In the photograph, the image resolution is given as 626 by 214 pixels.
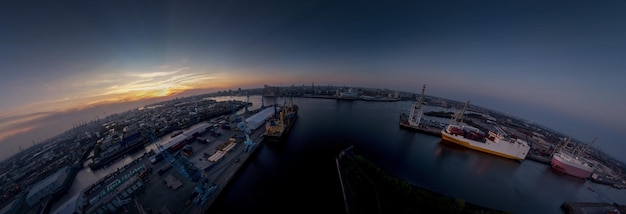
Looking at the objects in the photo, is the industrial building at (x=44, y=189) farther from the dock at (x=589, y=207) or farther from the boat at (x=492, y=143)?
the boat at (x=492, y=143)

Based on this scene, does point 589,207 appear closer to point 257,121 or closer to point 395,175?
point 395,175

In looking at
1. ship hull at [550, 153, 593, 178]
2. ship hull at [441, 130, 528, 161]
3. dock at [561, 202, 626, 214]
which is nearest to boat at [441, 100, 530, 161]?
ship hull at [441, 130, 528, 161]

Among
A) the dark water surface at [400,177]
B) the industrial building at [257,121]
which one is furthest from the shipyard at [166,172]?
the dark water surface at [400,177]

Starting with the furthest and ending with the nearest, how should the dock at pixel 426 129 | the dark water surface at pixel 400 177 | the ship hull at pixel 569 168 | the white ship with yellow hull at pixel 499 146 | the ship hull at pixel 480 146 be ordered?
the dock at pixel 426 129 → the ship hull at pixel 480 146 → the white ship with yellow hull at pixel 499 146 → the ship hull at pixel 569 168 → the dark water surface at pixel 400 177

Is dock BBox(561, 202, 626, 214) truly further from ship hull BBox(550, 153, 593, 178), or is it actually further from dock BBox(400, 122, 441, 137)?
dock BBox(400, 122, 441, 137)

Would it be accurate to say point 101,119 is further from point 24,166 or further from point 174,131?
point 174,131

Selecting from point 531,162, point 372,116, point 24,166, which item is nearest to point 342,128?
point 372,116
